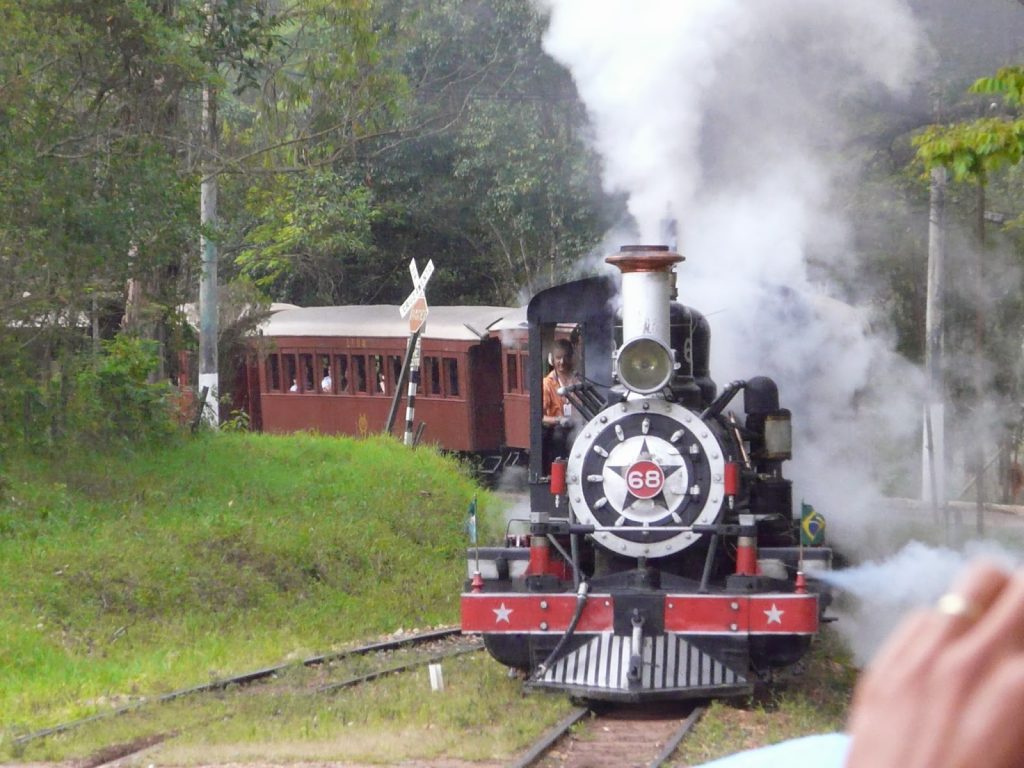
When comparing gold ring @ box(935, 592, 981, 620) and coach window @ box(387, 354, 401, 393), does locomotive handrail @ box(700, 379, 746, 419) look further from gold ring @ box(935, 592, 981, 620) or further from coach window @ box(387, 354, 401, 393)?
coach window @ box(387, 354, 401, 393)

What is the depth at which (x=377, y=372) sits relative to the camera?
2209 cm

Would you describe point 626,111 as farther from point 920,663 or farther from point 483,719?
point 920,663

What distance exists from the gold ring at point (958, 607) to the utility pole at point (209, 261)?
12.6 meters

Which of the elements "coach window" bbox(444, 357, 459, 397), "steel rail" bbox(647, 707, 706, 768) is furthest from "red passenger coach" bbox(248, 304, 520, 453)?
"steel rail" bbox(647, 707, 706, 768)

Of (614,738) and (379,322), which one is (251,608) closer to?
(614,738)

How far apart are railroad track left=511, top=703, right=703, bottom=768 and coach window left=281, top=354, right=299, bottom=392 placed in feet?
53.1

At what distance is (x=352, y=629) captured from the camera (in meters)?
10.7

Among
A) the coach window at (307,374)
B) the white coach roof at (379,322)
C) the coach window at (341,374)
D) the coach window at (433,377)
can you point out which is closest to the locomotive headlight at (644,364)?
the white coach roof at (379,322)

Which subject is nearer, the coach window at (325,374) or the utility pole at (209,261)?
the utility pole at (209,261)

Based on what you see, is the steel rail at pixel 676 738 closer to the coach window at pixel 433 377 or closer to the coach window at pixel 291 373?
the coach window at pixel 433 377

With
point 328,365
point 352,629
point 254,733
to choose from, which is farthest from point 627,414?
point 328,365

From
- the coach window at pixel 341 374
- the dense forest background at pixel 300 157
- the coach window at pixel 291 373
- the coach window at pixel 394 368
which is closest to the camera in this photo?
the dense forest background at pixel 300 157

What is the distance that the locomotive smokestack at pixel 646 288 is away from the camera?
7.32 m

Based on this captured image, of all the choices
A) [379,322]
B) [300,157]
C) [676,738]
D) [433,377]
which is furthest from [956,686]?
[379,322]
